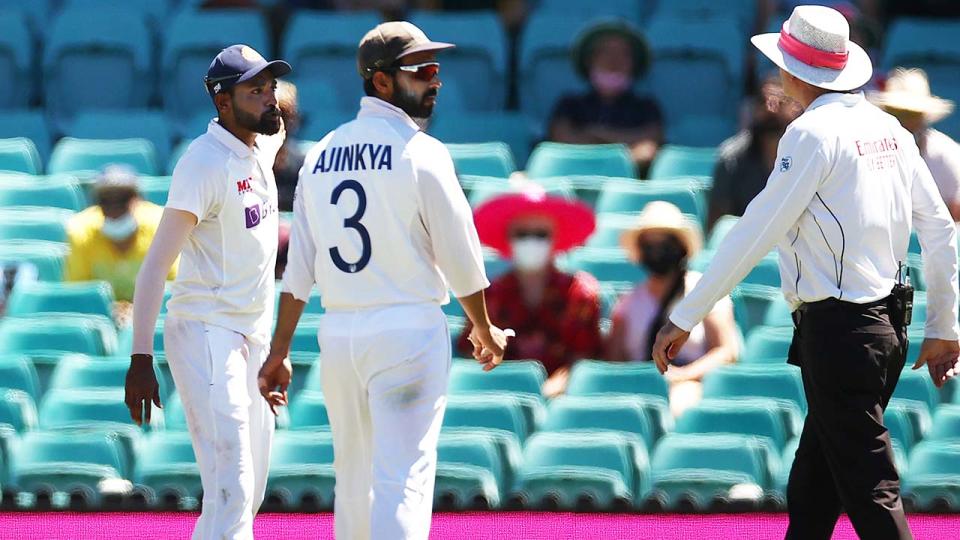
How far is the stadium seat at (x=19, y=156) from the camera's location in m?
9.38

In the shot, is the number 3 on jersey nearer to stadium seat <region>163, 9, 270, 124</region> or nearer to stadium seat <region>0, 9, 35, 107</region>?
stadium seat <region>163, 9, 270, 124</region>

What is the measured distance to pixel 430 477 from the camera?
468cm

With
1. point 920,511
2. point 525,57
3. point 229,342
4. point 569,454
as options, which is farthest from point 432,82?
point 525,57

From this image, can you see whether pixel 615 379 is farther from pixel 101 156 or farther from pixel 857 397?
pixel 101 156

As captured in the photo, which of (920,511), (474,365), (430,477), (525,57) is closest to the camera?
(430,477)

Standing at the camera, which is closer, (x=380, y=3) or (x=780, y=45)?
(x=780, y=45)

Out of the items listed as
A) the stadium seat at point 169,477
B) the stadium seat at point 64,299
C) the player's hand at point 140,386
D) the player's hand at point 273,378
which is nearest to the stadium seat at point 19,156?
the stadium seat at point 64,299

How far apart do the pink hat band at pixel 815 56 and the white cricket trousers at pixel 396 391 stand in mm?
1208

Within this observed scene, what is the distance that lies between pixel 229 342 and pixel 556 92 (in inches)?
217

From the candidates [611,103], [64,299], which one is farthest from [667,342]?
[611,103]

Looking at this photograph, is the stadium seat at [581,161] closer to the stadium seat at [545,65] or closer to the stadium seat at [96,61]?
the stadium seat at [545,65]

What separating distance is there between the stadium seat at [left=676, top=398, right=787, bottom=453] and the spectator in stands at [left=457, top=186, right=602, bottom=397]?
0.73 metres

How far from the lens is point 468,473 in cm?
656

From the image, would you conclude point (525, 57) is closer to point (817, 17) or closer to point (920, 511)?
point (920, 511)
